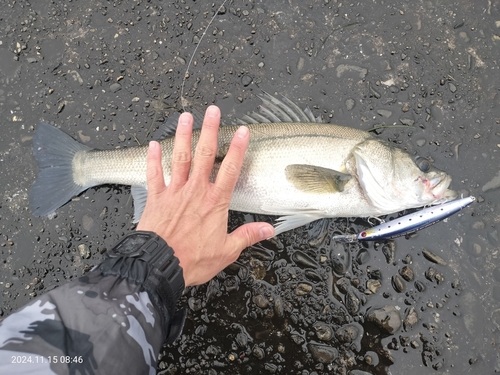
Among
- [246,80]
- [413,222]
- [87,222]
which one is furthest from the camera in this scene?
[246,80]

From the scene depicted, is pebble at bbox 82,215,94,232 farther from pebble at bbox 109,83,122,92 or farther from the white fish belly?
the white fish belly

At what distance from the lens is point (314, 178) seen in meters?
2.49

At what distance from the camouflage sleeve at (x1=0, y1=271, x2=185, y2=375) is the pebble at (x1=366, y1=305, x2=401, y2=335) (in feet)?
5.34

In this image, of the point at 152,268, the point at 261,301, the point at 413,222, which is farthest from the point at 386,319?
the point at 152,268

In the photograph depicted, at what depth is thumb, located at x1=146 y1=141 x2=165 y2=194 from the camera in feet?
7.48

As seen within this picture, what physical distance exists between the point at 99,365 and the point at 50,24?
294 centimetres

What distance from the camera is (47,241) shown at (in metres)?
2.93

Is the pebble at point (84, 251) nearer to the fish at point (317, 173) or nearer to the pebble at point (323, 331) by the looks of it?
the fish at point (317, 173)

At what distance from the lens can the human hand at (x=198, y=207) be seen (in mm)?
2104

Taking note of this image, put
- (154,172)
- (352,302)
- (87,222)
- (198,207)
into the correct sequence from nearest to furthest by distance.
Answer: (198,207)
(154,172)
(352,302)
(87,222)

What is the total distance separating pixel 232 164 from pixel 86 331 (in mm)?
1176

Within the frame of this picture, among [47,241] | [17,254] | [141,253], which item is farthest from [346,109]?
[17,254]

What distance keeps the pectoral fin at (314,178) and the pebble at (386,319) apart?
985 mm

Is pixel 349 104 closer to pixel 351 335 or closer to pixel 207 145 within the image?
pixel 207 145
